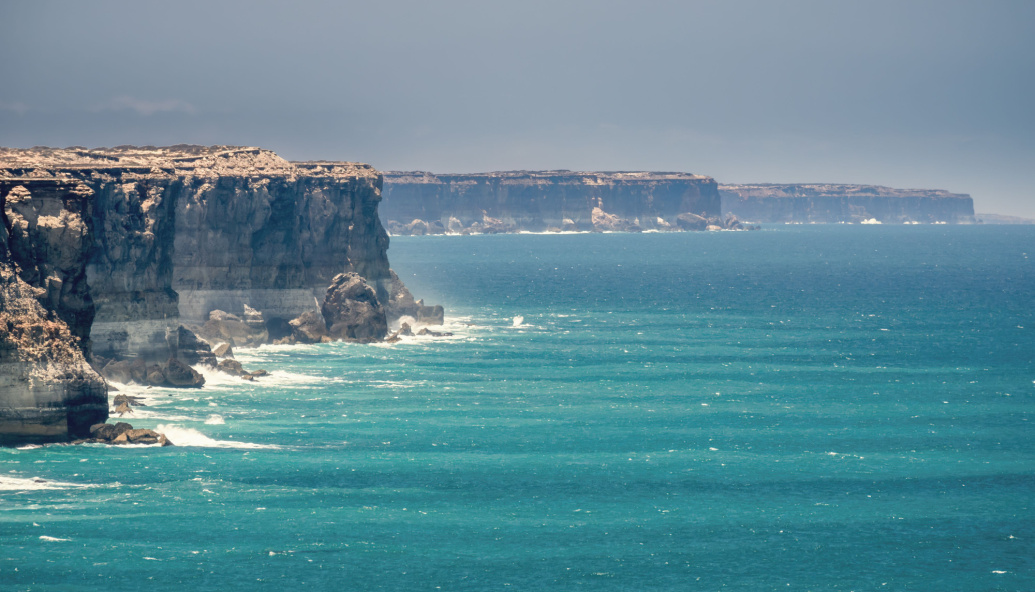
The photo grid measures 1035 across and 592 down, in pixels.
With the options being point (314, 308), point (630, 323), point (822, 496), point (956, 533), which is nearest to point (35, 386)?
point (822, 496)

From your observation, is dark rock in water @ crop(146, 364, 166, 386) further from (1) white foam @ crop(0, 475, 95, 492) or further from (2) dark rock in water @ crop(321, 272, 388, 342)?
(2) dark rock in water @ crop(321, 272, 388, 342)

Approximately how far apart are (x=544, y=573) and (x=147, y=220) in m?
54.2

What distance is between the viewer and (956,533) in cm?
5622

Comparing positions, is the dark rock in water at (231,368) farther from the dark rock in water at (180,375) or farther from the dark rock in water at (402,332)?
the dark rock in water at (402,332)

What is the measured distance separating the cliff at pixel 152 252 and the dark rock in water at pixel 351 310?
1.19m

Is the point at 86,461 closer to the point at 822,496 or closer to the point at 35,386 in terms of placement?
the point at 35,386

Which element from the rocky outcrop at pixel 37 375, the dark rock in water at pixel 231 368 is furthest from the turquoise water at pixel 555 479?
the dark rock in water at pixel 231 368

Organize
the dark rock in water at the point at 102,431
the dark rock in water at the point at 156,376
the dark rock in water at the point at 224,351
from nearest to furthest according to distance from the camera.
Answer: the dark rock in water at the point at 102,431
the dark rock in water at the point at 156,376
the dark rock in water at the point at 224,351

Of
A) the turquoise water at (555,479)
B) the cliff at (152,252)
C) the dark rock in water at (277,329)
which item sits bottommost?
the turquoise water at (555,479)

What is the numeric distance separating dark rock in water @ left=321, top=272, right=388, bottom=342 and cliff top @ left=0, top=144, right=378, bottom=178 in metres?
13.3

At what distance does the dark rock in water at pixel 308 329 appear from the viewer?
116 metres

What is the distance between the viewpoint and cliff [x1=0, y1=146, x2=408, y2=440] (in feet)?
219

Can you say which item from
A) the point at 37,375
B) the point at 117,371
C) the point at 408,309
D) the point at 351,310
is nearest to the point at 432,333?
the point at 408,309

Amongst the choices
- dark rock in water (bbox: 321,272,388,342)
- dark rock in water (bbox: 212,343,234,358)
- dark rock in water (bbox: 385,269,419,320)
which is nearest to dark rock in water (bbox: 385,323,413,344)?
dark rock in water (bbox: 321,272,388,342)
